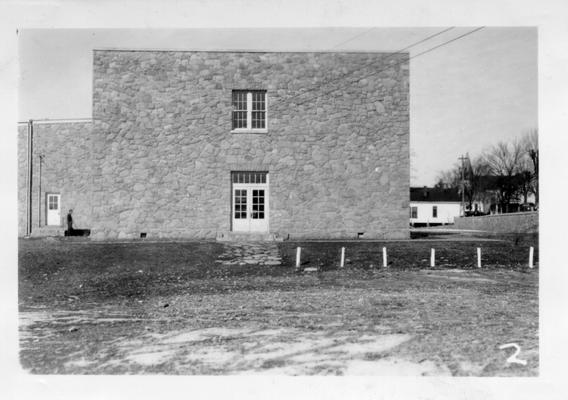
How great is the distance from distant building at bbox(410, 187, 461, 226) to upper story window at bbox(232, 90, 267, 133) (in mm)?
49888

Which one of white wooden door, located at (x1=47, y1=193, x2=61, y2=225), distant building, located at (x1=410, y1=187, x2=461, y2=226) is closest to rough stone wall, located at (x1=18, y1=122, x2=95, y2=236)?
white wooden door, located at (x1=47, y1=193, x2=61, y2=225)

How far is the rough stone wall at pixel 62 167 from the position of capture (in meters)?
23.4

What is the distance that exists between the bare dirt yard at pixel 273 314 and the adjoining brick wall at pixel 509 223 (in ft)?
29.8

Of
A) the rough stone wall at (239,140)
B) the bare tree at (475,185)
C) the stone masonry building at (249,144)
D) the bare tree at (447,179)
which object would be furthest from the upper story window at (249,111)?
the bare tree at (447,179)

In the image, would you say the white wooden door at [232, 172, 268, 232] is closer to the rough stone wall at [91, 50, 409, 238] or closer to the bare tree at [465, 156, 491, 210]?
the rough stone wall at [91, 50, 409, 238]

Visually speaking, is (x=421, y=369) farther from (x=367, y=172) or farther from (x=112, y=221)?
(x=112, y=221)

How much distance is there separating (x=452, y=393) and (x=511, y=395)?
68cm

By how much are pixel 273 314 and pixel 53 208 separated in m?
18.5

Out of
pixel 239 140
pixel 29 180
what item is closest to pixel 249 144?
pixel 239 140

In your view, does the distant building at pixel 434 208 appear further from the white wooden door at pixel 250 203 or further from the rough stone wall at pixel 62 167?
the white wooden door at pixel 250 203

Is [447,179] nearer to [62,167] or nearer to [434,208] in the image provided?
[434,208]

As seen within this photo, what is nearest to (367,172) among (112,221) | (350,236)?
(350,236)

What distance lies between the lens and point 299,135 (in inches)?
718

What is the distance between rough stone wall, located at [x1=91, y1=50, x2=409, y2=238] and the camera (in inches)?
704
